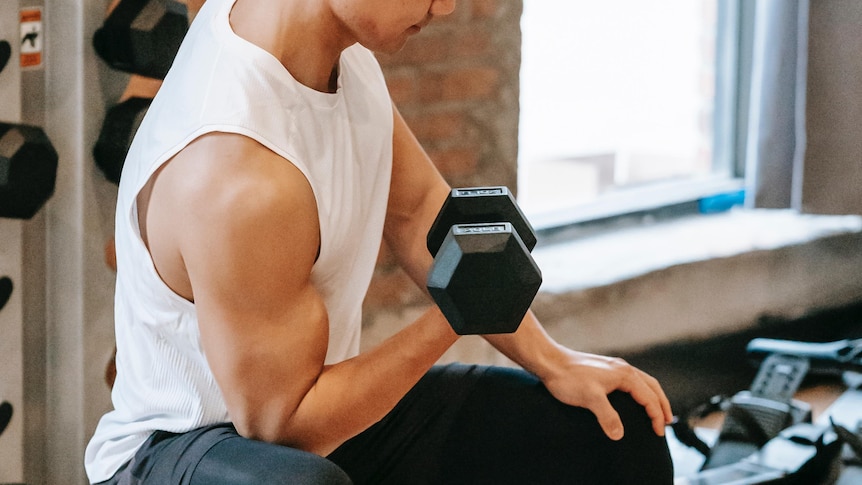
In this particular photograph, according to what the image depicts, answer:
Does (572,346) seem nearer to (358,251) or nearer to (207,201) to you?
(358,251)

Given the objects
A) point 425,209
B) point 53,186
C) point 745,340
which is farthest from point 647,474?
point 745,340

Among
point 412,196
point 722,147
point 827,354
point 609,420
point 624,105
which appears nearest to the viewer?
point 609,420

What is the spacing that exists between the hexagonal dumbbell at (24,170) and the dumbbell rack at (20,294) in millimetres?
68

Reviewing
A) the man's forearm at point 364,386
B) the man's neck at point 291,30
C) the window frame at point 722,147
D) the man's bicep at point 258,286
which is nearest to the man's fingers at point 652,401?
the man's forearm at point 364,386

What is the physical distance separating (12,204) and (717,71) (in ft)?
6.35

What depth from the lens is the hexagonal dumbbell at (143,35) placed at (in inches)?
52.5

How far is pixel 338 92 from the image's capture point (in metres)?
1.15

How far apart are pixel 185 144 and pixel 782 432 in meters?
1.37

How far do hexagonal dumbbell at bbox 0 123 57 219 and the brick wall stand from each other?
2.11 ft

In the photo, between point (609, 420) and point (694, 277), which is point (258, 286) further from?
point (694, 277)

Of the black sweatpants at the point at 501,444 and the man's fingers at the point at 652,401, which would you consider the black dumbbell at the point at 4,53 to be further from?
the man's fingers at the point at 652,401

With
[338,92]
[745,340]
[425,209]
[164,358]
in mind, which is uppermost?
[338,92]

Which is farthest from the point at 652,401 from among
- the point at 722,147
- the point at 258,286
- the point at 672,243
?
the point at 722,147

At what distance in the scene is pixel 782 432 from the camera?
1.92 m
